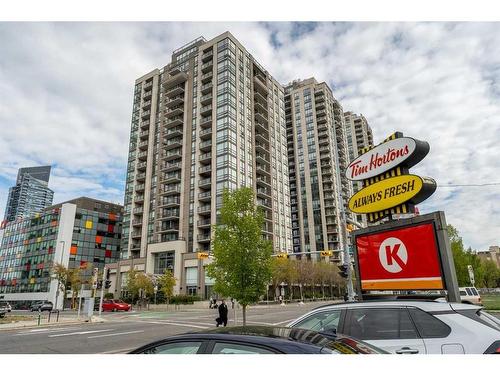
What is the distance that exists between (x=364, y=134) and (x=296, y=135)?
119 ft

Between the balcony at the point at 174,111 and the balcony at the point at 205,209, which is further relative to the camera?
the balcony at the point at 174,111

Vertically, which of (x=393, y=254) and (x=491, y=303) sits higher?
(x=393, y=254)

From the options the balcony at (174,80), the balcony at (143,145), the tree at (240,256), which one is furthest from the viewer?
the balcony at (143,145)

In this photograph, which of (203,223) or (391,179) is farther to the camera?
(203,223)

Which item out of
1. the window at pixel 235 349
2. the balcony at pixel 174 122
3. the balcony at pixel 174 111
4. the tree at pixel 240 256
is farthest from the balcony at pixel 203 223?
the window at pixel 235 349

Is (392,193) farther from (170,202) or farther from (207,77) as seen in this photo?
(207,77)

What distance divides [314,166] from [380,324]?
90.4 m

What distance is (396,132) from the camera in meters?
10.6

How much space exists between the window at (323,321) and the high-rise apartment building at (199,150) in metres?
49.1

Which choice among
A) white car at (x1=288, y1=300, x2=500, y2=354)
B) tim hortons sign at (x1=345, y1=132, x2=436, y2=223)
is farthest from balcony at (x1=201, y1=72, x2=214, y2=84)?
white car at (x1=288, y1=300, x2=500, y2=354)

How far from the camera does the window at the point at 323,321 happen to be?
5.66 m

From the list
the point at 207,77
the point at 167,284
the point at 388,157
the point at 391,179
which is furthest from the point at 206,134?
the point at 391,179

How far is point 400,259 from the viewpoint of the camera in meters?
9.55

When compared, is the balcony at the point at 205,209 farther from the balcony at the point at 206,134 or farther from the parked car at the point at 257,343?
the parked car at the point at 257,343
